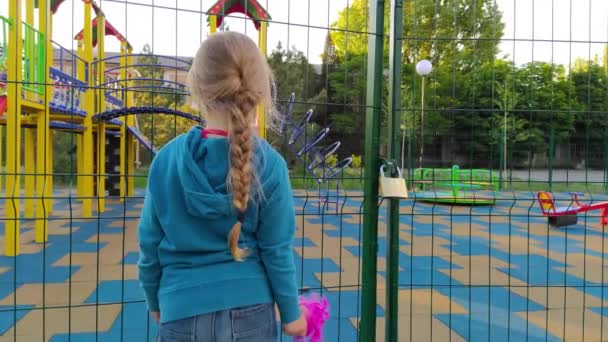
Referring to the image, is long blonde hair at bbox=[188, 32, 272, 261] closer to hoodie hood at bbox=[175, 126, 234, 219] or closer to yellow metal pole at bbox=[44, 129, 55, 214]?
hoodie hood at bbox=[175, 126, 234, 219]

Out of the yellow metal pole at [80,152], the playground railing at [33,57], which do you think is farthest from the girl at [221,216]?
the yellow metal pole at [80,152]

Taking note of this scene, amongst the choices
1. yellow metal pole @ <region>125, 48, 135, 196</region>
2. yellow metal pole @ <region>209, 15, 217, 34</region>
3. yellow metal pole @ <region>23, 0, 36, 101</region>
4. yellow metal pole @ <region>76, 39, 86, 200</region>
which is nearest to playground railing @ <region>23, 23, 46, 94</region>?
yellow metal pole @ <region>23, 0, 36, 101</region>

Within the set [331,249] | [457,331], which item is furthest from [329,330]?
[331,249]

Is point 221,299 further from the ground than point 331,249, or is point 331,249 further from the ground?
Answer: point 221,299

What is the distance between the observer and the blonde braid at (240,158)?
1183mm

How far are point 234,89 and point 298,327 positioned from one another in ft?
2.24

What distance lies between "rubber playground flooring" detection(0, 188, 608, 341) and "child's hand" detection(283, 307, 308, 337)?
95 centimetres

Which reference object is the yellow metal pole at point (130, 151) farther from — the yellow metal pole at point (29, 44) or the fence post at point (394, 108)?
the fence post at point (394, 108)

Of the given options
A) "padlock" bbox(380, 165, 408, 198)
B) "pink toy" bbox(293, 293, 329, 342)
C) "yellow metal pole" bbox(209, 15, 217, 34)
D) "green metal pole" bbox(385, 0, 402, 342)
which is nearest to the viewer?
"pink toy" bbox(293, 293, 329, 342)

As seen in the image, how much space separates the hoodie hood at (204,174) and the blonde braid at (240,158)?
3 cm

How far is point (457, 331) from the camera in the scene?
3.23 metres

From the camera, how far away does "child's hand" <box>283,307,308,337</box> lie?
1.34m

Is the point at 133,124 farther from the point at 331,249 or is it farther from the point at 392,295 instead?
the point at 392,295

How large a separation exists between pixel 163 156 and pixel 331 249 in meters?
5.22
